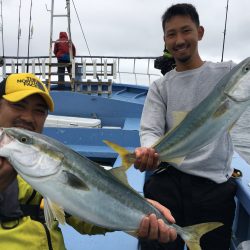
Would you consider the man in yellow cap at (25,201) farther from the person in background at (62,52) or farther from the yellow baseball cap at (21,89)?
the person in background at (62,52)

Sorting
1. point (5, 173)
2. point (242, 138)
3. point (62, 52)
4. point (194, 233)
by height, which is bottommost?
point (242, 138)

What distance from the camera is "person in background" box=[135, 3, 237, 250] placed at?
253 cm

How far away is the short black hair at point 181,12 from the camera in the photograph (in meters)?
2.55

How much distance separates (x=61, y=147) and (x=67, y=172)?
115 mm

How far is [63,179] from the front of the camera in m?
1.48

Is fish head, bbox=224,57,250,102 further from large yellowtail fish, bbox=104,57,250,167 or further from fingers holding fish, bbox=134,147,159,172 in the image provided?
fingers holding fish, bbox=134,147,159,172

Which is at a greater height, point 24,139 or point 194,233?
point 24,139

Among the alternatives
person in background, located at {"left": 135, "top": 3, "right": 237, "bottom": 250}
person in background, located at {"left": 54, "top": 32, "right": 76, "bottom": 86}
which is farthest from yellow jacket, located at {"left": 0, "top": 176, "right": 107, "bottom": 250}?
person in background, located at {"left": 54, "top": 32, "right": 76, "bottom": 86}

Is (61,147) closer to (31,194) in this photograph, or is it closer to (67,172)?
(67,172)

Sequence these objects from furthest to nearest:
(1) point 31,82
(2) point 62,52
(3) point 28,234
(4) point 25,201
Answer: (2) point 62,52 → (1) point 31,82 → (4) point 25,201 → (3) point 28,234

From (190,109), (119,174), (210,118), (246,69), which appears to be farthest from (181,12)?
(119,174)

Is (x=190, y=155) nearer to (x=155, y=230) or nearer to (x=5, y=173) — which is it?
(x=155, y=230)

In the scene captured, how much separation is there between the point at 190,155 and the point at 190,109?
34 centimetres

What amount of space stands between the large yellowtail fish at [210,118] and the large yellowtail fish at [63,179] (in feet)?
1.59
